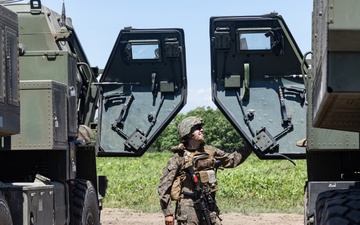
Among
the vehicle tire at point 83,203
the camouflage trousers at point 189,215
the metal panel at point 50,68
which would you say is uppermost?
the metal panel at point 50,68

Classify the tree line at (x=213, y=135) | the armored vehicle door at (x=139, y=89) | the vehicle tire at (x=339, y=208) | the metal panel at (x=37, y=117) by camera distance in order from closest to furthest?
the vehicle tire at (x=339, y=208)
the metal panel at (x=37, y=117)
the armored vehicle door at (x=139, y=89)
the tree line at (x=213, y=135)

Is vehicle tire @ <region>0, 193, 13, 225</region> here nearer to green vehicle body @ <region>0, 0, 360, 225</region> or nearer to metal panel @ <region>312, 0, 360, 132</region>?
green vehicle body @ <region>0, 0, 360, 225</region>

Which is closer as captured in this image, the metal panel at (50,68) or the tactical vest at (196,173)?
the tactical vest at (196,173)

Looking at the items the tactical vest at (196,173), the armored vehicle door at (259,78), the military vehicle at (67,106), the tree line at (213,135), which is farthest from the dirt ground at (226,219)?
the tree line at (213,135)

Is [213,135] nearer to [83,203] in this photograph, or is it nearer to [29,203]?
[83,203]

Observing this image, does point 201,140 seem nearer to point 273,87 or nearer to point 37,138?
point 37,138

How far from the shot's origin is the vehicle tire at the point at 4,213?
801 centimetres

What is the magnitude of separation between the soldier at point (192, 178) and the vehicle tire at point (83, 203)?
5.65ft

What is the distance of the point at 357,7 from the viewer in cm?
491

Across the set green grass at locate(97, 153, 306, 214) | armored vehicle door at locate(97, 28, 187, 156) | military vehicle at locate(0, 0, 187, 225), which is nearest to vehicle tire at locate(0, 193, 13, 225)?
military vehicle at locate(0, 0, 187, 225)

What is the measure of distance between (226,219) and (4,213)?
377 inches

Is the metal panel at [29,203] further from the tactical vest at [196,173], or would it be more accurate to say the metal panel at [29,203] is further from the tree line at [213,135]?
the tree line at [213,135]

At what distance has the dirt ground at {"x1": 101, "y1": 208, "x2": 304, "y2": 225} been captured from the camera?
55.1 feet

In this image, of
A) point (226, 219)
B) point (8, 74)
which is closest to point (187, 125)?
point (8, 74)
